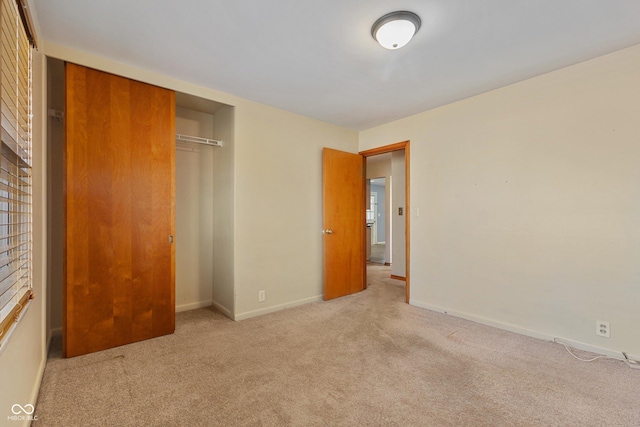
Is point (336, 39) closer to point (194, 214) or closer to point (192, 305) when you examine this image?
point (194, 214)

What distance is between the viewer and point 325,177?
391 centimetres

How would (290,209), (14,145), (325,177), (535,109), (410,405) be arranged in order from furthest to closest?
1. (325,177)
2. (290,209)
3. (535,109)
4. (410,405)
5. (14,145)

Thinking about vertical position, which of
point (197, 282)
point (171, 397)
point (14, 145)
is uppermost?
point (14, 145)

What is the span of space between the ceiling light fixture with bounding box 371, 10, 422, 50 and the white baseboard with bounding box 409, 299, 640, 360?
9.25ft

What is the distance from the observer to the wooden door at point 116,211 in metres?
2.32

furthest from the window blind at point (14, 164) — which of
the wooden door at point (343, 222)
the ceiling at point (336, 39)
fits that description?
the wooden door at point (343, 222)

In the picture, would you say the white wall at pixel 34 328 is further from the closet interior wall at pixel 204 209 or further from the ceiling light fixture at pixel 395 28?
the ceiling light fixture at pixel 395 28

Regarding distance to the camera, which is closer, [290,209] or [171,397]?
[171,397]

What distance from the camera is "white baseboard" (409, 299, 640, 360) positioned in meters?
2.34

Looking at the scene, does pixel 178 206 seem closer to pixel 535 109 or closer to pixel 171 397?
pixel 171 397

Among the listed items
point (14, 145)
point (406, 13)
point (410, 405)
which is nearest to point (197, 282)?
point (14, 145)

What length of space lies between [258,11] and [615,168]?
299 centimetres

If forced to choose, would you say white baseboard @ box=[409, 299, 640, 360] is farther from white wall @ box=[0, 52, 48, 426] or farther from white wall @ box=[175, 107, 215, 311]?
white wall @ box=[0, 52, 48, 426]

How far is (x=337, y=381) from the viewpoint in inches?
78.4
